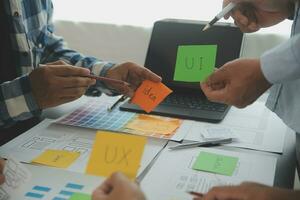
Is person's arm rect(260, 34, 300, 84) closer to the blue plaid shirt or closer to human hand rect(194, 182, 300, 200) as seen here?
human hand rect(194, 182, 300, 200)

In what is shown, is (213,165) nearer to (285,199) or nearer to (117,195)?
(285,199)

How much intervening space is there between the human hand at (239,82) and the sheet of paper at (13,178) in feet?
1.43

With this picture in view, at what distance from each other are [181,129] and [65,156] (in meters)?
0.32

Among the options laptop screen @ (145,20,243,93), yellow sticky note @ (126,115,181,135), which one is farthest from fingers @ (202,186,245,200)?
laptop screen @ (145,20,243,93)

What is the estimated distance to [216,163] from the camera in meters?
0.93

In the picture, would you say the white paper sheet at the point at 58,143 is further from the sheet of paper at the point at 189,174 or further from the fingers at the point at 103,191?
the fingers at the point at 103,191

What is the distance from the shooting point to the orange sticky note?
1.09 metres

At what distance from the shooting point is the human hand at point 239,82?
0.87 meters

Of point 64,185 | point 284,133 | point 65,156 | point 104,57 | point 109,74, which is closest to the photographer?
point 64,185

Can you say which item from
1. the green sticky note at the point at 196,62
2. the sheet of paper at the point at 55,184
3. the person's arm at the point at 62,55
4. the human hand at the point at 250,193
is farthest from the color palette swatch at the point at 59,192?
the person's arm at the point at 62,55

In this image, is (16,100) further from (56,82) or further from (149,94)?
(149,94)

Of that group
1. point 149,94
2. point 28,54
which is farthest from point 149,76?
point 28,54

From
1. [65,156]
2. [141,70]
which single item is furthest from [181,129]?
[65,156]

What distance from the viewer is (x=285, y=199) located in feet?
2.36
